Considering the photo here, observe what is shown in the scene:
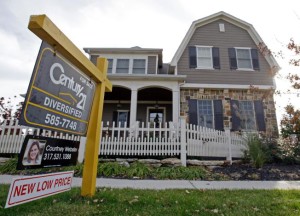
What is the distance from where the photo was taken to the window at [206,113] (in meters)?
10.1

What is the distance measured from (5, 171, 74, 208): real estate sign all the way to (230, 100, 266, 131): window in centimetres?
947

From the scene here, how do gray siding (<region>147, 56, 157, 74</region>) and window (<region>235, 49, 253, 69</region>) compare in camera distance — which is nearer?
window (<region>235, 49, 253, 69</region>)

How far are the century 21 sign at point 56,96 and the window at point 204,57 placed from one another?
9.38m

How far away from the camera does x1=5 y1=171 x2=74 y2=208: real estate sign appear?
148cm

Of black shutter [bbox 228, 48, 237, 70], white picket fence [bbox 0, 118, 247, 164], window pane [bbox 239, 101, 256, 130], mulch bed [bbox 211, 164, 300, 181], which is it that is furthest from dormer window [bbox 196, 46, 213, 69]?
mulch bed [bbox 211, 164, 300, 181]

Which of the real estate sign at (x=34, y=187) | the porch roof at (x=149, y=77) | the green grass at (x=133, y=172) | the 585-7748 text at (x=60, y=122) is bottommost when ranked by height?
the green grass at (x=133, y=172)

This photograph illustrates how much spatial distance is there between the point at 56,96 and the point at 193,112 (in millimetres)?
8770

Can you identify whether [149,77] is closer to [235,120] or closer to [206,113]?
[206,113]

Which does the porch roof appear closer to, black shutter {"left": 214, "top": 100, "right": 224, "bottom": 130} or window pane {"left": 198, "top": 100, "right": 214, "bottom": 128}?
window pane {"left": 198, "top": 100, "right": 214, "bottom": 128}

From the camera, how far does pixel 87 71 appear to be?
2.67 m

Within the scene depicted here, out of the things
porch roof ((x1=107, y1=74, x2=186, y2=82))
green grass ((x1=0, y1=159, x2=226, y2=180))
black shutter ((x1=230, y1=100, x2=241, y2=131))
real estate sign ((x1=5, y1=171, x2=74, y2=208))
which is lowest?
green grass ((x1=0, y1=159, x2=226, y2=180))

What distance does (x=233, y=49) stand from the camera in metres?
11.3

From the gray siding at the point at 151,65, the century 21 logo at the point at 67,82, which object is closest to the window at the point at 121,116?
the gray siding at the point at 151,65

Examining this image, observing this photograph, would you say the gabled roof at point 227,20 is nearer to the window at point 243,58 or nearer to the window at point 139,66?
the window at point 243,58
